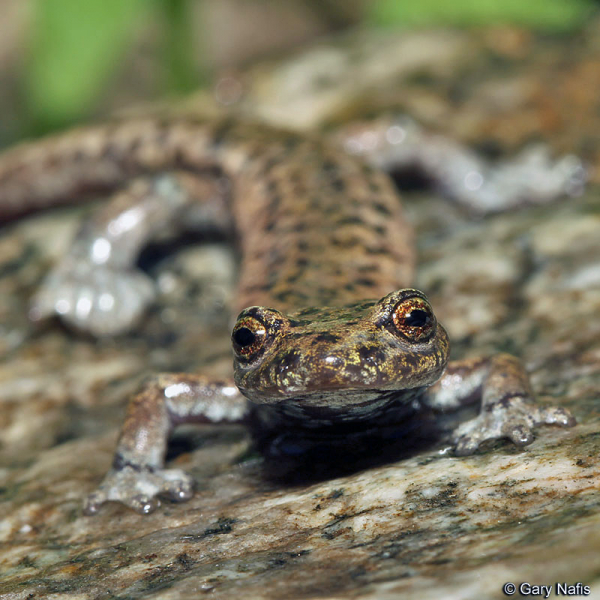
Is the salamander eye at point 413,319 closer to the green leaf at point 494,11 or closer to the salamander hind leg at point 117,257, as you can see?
the salamander hind leg at point 117,257

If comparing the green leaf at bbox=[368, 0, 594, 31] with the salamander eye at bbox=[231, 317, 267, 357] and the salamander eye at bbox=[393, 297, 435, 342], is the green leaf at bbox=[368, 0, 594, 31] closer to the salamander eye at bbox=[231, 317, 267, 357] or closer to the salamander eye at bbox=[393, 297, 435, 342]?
the salamander eye at bbox=[393, 297, 435, 342]

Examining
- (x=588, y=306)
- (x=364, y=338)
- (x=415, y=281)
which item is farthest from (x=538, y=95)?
(x=364, y=338)

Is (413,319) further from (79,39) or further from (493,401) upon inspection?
(79,39)

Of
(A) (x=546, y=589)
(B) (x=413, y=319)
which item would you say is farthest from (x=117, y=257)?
(A) (x=546, y=589)

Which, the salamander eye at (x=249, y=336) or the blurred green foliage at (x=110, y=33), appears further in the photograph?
the blurred green foliage at (x=110, y=33)

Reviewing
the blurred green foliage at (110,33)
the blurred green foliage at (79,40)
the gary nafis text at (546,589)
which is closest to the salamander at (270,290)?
the blurred green foliage at (110,33)

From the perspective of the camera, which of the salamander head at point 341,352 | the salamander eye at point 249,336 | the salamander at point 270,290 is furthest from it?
the salamander eye at point 249,336

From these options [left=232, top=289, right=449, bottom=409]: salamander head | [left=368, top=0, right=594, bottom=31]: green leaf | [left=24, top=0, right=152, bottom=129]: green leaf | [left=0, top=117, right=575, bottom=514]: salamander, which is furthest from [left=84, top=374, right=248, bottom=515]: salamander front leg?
[left=368, top=0, right=594, bottom=31]: green leaf
